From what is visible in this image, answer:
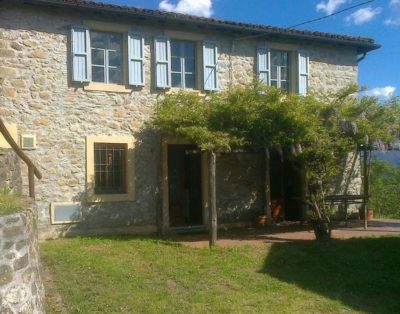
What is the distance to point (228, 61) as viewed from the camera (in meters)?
13.1

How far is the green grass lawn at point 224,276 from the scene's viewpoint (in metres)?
6.85

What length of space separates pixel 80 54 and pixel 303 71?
19.4 ft

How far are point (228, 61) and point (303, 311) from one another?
7707 millimetres

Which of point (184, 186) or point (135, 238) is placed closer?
point (135, 238)

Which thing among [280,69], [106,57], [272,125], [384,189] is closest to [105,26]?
[106,57]

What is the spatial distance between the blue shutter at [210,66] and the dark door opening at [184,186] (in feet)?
5.23

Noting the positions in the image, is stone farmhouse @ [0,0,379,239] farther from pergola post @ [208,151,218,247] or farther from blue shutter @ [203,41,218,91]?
pergola post @ [208,151,218,247]

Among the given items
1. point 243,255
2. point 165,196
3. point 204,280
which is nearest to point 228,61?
point 165,196

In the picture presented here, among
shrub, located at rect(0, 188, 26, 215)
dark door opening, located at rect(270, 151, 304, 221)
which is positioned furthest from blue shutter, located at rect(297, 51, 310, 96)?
shrub, located at rect(0, 188, 26, 215)

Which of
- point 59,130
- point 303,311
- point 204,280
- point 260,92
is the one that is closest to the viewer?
point 303,311

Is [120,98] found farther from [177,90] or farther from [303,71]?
[303,71]

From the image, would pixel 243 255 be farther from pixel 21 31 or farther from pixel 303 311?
pixel 21 31

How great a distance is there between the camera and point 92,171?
450 inches

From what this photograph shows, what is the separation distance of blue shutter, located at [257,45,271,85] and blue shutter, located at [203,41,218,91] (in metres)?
1.24
